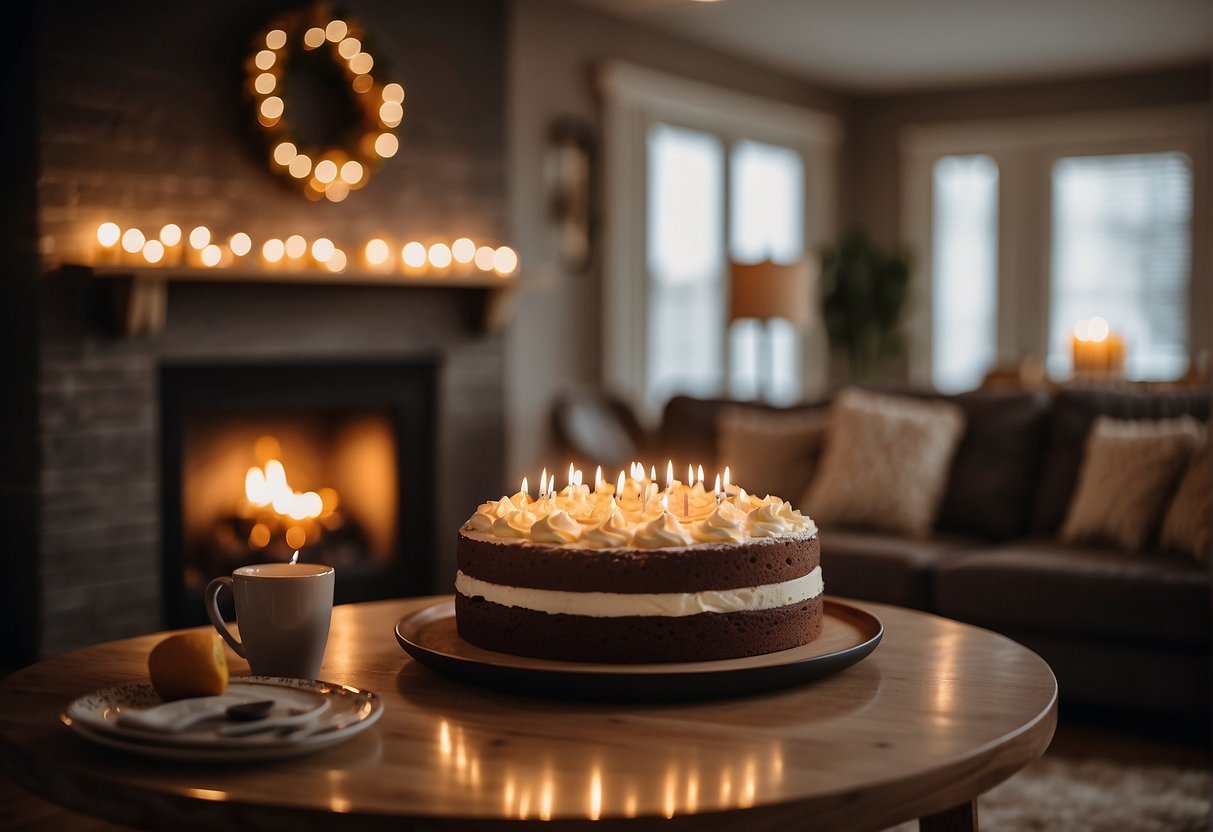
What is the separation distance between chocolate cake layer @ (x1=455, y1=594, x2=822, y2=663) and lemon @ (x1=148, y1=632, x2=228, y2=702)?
35cm

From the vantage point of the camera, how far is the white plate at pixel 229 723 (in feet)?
3.92

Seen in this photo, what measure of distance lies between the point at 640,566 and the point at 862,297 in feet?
19.9

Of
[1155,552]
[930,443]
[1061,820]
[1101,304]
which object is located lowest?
[1061,820]

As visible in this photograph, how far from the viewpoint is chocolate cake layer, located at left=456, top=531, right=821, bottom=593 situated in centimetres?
149

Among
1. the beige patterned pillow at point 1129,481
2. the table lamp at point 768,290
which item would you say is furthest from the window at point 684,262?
the beige patterned pillow at point 1129,481

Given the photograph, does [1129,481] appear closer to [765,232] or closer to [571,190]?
[571,190]

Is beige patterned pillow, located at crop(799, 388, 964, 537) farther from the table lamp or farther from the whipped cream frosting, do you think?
the whipped cream frosting

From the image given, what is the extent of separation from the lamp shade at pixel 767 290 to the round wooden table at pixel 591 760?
3443 millimetres

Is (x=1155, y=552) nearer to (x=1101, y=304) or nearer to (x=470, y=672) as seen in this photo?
(x=470, y=672)

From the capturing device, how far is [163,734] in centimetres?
122

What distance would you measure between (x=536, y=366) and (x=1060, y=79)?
4.20m

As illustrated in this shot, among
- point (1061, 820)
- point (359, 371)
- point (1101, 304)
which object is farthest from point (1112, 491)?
point (1101, 304)

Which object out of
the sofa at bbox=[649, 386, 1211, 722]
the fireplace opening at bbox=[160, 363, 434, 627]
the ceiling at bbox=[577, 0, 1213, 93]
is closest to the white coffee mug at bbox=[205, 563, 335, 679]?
the sofa at bbox=[649, 386, 1211, 722]

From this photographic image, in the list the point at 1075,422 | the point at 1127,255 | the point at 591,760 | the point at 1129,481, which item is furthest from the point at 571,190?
the point at 591,760
